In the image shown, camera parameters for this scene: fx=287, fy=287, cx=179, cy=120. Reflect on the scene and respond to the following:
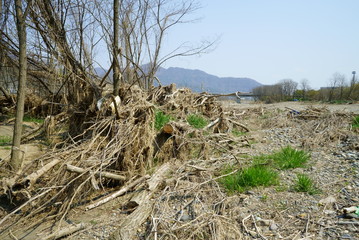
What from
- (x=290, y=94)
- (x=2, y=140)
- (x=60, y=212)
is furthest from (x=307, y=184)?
(x=290, y=94)

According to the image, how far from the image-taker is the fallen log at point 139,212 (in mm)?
3127

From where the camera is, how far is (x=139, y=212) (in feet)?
11.4

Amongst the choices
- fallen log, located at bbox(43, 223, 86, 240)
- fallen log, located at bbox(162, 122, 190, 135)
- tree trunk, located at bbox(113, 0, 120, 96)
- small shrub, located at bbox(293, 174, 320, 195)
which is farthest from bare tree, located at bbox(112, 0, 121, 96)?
small shrub, located at bbox(293, 174, 320, 195)

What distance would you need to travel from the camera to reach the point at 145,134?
4883 mm

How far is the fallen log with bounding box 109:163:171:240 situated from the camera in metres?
3.13

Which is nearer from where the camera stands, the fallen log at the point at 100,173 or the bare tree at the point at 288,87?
the fallen log at the point at 100,173

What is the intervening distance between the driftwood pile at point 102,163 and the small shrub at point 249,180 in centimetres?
92

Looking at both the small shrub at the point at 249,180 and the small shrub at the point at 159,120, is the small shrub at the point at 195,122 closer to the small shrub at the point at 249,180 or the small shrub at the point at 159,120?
the small shrub at the point at 159,120

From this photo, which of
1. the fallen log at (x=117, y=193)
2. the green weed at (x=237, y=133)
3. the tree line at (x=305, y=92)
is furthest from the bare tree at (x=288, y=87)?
the fallen log at (x=117, y=193)

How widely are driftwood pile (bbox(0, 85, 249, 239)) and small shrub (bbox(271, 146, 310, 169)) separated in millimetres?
1101

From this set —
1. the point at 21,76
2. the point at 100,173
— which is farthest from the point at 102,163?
Answer: the point at 21,76

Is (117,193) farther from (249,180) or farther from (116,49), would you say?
(116,49)

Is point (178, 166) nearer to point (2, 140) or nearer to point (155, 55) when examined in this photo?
point (2, 140)

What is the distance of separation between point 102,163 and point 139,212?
102 cm
